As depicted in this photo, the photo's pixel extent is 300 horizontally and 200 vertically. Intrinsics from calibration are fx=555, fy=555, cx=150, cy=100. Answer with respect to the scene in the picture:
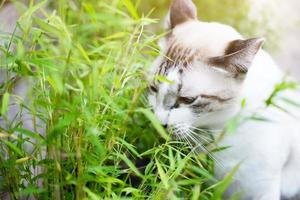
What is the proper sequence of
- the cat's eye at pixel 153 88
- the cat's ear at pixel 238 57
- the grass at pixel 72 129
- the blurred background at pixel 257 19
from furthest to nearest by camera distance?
the blurred background at pixel 257 19 → the cat's eye at pixel 153 88 → the cat's ear at pixel 238 57 → the grass at pixel 72 129

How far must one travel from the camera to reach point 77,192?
1436mm

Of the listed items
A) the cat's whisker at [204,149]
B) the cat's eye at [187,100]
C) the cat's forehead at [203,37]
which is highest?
the cat's forehead at [203,37]

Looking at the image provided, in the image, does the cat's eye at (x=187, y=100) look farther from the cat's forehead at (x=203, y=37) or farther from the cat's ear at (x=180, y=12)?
the cat's ear at (x=180, y=12)

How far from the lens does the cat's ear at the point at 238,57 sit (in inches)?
62.6

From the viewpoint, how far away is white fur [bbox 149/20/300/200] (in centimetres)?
168

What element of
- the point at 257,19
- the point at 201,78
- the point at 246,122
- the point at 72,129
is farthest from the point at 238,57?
the point at 257,19

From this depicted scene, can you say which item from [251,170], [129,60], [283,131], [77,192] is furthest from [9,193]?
Answer: [283,131]

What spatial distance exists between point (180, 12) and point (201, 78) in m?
0.31

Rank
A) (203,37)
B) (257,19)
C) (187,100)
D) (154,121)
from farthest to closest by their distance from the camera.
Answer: (257,19) < (203,37) < (187,100) < (154,121)

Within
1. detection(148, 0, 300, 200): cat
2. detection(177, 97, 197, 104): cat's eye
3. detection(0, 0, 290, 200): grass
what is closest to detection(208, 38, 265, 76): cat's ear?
detection(148, 0, 300, 200): cat

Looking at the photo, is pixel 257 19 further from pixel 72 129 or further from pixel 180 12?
pixel 72 129

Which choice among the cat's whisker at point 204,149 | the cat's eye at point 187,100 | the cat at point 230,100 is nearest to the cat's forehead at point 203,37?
the cat at point 230,100

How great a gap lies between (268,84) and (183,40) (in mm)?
307

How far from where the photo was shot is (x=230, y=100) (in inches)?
67.6
